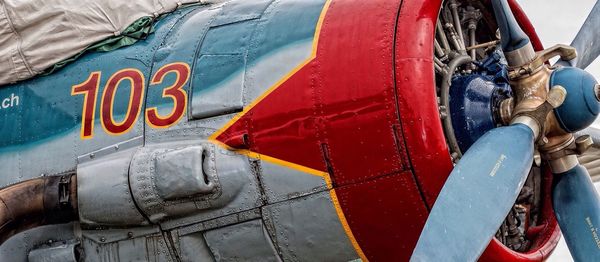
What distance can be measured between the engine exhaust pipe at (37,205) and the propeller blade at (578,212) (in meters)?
3.97

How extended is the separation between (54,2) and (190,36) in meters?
1.43

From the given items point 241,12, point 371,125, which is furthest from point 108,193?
point 371,125

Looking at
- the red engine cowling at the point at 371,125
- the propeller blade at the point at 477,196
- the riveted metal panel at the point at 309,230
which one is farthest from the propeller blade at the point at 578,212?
the riveted metal panel at the point at 309,230

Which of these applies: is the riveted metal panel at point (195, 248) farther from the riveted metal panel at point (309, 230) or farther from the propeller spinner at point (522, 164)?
the propeller spinner at point (522, 164)

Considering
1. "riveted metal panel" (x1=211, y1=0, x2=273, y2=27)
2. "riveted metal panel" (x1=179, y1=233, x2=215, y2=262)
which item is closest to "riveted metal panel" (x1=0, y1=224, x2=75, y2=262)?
"riveted metal panel" (x1=179, y1=233, x2=215, y2=262)

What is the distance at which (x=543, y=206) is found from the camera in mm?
9039

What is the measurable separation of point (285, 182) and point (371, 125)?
31.8 inches

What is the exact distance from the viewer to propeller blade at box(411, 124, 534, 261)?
6.56 metres

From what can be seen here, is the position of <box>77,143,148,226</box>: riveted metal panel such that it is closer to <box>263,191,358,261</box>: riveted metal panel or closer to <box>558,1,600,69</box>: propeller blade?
<box>263,191,358,261</box>: riveted metal panel

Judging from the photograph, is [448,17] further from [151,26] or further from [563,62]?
[151,26]

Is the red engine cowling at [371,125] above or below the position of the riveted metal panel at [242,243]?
above

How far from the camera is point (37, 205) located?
25.8 ft

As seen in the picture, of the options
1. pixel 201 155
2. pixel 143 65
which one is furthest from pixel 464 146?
pixel 143 65

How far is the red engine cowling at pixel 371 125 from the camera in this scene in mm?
7094
